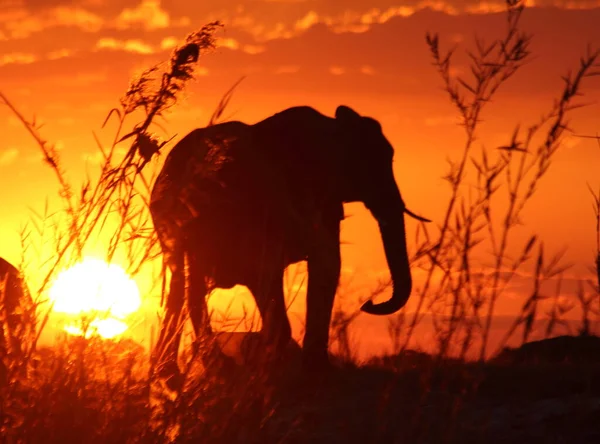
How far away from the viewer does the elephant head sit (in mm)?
9336

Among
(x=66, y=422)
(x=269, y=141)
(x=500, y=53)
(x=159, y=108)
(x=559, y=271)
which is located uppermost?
(x=269, y=141)

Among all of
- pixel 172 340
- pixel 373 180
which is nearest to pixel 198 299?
pixel 172 340

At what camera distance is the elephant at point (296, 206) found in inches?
313

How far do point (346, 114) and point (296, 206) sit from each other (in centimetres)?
148

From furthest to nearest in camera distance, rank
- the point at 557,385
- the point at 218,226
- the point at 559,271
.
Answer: the point at 218,226 → the point at 557,385 → the point at 559,271

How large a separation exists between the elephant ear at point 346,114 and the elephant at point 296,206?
12 mm

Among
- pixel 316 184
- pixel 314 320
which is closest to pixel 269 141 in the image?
pixel 316 184

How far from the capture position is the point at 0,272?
248 inches

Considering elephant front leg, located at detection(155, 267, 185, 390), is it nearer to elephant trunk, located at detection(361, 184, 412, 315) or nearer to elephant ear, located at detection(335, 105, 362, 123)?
elephant trunk, located at detection(361, 184, 412, 315)

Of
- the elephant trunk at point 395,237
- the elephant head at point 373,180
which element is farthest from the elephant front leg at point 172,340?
the elephant head at point 373,180

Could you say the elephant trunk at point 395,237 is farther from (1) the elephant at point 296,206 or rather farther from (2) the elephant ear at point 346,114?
(2) the elephant ear at point 346,114

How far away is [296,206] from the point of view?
28.1ft

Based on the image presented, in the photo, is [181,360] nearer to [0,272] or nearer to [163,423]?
[163,423]

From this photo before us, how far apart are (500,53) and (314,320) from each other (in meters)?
4.35
